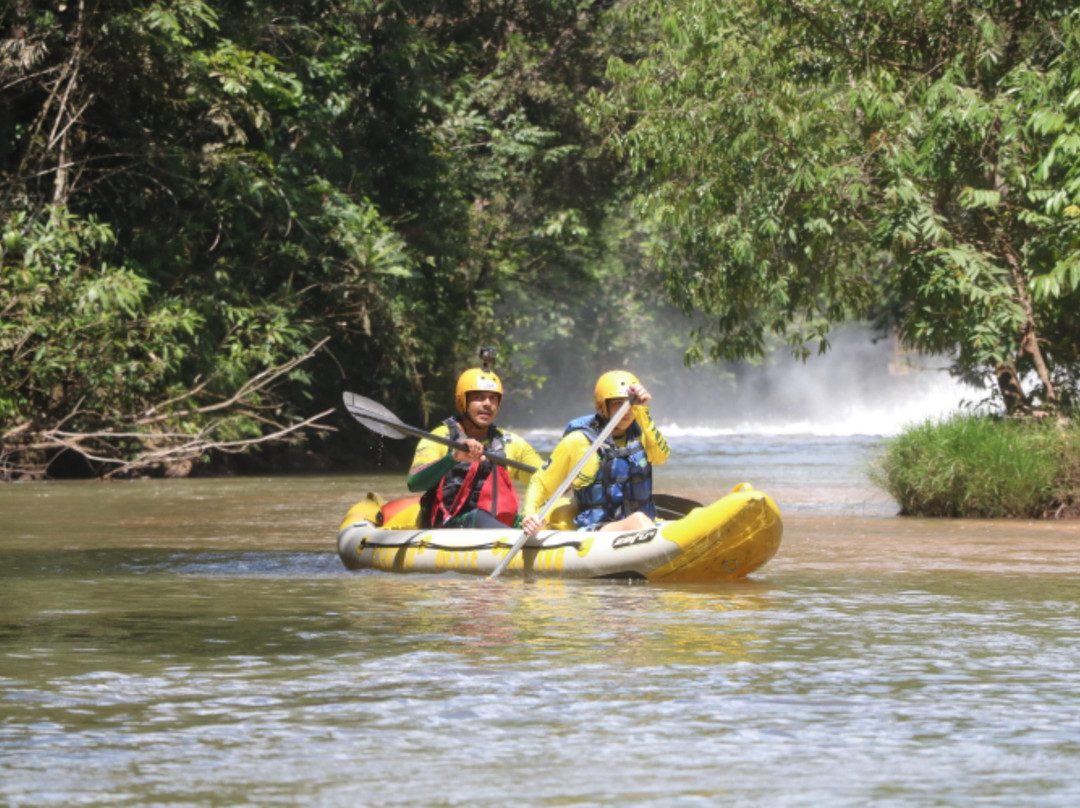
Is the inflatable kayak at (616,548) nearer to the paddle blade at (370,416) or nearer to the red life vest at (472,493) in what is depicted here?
the red life vest at (472,493)

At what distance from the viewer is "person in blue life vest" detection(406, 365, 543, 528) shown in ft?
33.1

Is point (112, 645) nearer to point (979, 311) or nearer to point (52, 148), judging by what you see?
point (979, 311)

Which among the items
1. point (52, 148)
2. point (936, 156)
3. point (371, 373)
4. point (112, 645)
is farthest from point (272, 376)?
point (112, 645)

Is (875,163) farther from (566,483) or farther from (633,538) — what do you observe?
(633,538)

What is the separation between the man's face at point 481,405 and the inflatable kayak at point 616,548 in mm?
682

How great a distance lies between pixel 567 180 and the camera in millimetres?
31500

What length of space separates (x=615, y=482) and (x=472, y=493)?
3.79ft

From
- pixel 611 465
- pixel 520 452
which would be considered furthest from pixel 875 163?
pixel 611 465

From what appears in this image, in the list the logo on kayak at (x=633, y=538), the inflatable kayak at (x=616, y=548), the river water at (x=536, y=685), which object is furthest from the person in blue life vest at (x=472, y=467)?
the logo on kayak at (x=633, y=538)

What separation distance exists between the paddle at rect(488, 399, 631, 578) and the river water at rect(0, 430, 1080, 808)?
348 millimetres

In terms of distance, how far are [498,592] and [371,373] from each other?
17.8m

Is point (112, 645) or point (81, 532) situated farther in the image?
point (81, 532)

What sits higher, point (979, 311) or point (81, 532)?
point (979, 311)

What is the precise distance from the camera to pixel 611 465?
9.80 m
